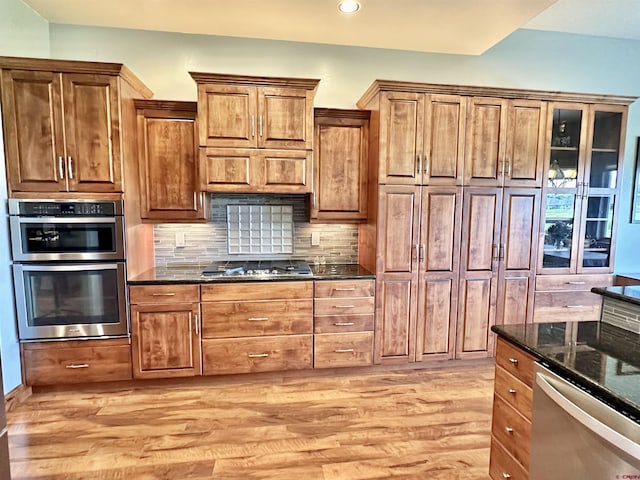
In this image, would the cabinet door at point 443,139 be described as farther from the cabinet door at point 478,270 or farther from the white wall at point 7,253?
the white wall at point 7,253

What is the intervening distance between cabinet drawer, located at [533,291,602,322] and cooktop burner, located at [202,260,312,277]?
6.98ft

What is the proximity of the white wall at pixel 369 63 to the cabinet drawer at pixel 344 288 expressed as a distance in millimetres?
1659

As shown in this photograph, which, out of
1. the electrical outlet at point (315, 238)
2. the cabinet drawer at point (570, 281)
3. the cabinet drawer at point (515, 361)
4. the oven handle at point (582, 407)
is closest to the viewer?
the oven handle at point (582, 407)

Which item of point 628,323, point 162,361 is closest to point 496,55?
point 628,323

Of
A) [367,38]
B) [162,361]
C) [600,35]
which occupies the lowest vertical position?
[162,361]

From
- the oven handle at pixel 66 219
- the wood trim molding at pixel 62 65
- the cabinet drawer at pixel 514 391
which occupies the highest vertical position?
the wood trim molding at pixel 62 65

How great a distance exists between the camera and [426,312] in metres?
2.95

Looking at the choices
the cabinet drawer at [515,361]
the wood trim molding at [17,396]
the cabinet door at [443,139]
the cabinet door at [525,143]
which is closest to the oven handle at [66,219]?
the wood trim molding at [17,396]

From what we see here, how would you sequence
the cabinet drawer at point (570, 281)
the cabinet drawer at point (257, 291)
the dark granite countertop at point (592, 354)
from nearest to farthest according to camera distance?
the dark granite countertop at point (592, 354) < the cabinet drawer at point (257, 291) < the cabinet drawer at point (570, 281)

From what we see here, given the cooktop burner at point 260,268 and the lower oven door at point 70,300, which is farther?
the cooktop burner at point 260,268

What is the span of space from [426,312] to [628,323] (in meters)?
1.51

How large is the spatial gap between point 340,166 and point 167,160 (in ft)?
4.79

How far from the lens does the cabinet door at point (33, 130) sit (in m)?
2.36

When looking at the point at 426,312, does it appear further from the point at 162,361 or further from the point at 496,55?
the point at 496,55
